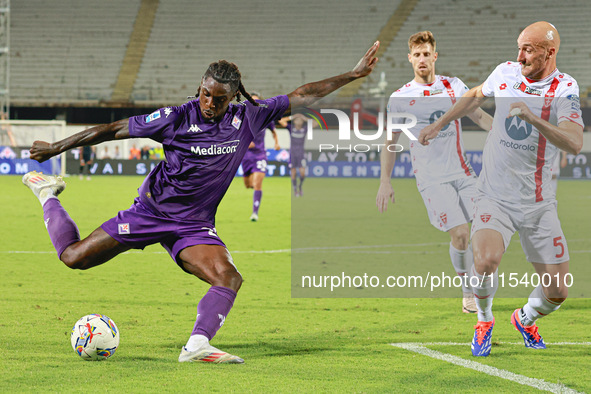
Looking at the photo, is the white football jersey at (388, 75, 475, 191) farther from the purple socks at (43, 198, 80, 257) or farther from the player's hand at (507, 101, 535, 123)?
the purple socks at (43, 198, 80, 257)

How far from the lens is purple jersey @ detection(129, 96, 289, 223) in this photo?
5105mm

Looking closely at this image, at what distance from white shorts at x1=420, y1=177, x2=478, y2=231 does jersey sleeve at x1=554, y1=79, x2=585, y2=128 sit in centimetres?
196

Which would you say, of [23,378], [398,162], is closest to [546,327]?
[23,378]

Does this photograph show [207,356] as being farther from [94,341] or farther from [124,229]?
[124,229]

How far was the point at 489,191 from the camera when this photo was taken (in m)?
5.26

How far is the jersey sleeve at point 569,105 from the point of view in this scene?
4.79 metres

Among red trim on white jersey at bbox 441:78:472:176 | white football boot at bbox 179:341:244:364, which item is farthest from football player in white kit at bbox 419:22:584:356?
red trim on white jersey at bbox 441:78:472:176

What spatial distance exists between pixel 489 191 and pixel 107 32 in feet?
122

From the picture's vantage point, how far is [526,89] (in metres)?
5.08

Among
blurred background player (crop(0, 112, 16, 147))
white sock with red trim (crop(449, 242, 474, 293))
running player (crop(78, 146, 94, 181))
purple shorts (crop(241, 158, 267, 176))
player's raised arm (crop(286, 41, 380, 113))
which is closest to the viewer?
player's raised arm (crop(286, 41, 380, 113))

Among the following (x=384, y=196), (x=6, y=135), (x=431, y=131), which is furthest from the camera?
(x=6, y=135)

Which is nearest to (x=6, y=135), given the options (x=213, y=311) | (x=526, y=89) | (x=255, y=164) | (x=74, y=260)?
(x=255, y=164)

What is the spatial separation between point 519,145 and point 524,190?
0.29 meters

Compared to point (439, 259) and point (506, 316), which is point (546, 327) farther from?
point (439, 259)
